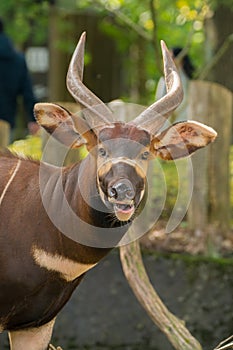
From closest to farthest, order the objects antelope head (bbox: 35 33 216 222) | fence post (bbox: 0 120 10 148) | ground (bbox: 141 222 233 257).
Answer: antelope head (bbox: 35 33 216 222)
ground (bbox: 141 222 233 257)
fence post (bbox: 0 120 10 148)

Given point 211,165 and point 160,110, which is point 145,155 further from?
point 211,165

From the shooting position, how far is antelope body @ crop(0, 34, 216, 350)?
6.40 meters

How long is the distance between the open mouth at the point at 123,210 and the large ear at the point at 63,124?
0.60m

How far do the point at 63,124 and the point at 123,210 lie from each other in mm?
852

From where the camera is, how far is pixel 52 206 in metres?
6.72

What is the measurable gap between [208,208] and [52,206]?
12.2 ft

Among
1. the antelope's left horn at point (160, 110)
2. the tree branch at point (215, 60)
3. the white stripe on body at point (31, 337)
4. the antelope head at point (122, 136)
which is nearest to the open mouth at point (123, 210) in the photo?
the antelope head at point (122, 136)

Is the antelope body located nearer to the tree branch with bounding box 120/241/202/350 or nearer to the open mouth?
the open mouth

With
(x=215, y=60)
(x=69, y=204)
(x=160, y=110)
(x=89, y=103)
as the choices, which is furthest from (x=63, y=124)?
(x=215, y=60)

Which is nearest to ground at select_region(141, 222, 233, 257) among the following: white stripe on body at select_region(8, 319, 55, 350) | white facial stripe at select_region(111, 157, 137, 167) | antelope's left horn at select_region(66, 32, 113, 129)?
white stripe on body at select_region(8, 319, 55, 350)

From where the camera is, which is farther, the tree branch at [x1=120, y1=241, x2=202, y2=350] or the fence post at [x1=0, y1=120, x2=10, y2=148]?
the fence post at [x1=0, y1=120, x2=10, y2=148]

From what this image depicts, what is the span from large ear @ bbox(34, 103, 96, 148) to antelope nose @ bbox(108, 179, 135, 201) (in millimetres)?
615

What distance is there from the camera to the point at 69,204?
6656mm

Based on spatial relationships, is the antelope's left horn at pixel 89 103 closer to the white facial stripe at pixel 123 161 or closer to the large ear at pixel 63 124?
the large ear at pixel 63 124
